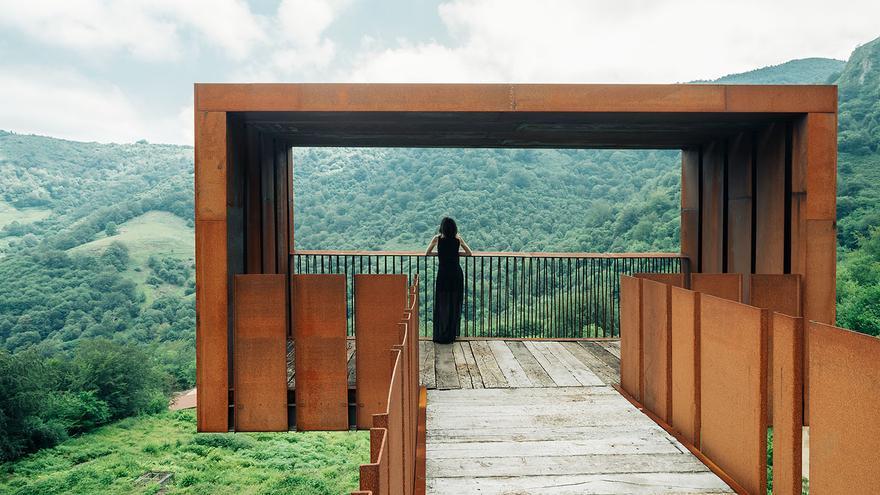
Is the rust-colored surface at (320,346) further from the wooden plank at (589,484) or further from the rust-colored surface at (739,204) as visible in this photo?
the rust-colored surface at (739,204)

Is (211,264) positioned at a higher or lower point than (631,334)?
higher

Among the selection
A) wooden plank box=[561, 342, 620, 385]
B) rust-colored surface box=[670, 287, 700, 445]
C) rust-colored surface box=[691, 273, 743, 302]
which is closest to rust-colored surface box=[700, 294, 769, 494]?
rust-colored surface box=[670, 287, 700, 445]

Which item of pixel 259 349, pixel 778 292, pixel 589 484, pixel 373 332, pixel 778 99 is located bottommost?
pixel 589 484

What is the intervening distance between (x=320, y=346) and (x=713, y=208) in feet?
18.4

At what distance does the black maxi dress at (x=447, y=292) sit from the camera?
7.36 meters

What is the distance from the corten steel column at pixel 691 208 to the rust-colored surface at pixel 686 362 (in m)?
4.10

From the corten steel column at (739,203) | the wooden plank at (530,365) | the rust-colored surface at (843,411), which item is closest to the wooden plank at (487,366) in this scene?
the wooden plank at (530,365)

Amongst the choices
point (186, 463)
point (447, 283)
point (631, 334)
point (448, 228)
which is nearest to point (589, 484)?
point (631, 334)

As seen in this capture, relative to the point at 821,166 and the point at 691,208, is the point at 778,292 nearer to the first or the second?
the point at 821,166

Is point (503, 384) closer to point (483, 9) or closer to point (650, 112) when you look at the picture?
point (650, 112)

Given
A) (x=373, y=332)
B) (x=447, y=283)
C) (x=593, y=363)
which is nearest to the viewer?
(x=373, y=332)

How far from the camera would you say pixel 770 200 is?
5832 mm

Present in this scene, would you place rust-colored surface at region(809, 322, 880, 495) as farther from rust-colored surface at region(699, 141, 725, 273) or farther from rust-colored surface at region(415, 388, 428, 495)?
rust-colored surface at region(699, 141, 725, 273)

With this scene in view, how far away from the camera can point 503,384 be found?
567 centimetres
